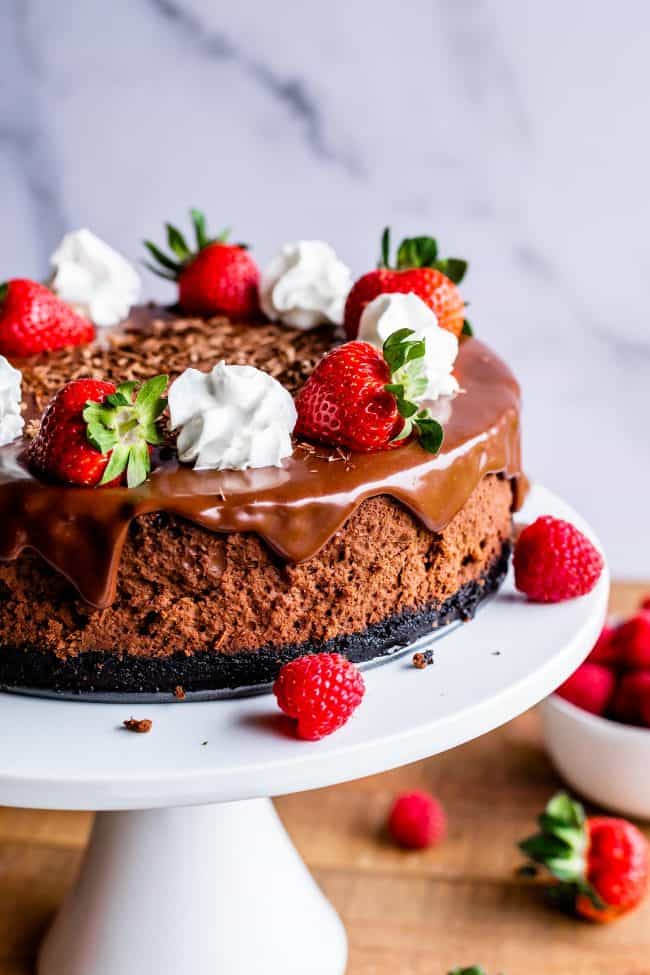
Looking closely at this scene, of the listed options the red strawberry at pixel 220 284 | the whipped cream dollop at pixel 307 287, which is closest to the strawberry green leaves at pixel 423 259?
the whipped cream dollop at pixel 307 287

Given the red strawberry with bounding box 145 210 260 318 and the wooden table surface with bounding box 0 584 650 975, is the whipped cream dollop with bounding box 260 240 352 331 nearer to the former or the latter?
the red strawberry with bounding box 145 210 260 318

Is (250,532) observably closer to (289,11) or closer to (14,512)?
(14,512)

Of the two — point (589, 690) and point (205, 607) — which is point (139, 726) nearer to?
point (205, 607)

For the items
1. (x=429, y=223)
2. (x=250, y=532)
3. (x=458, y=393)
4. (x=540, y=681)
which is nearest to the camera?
(x=250, y=532)

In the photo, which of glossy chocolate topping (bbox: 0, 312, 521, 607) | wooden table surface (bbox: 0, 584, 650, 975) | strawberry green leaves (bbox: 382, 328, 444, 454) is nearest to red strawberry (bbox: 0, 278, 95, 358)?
glossy chocolate topping (bbox: 0, 312, 521, 607)

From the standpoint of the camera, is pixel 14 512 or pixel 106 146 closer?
pixel 14 512

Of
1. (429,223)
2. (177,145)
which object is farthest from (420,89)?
(177,145)

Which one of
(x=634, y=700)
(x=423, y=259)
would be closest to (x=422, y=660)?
(x=423, y=259)
